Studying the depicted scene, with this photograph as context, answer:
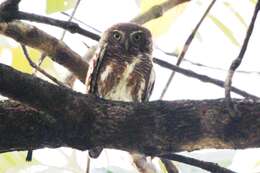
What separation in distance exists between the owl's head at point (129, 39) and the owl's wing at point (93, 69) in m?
0.21

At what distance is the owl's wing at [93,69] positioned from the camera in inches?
112

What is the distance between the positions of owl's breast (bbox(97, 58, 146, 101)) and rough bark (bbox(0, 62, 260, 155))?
1.23m

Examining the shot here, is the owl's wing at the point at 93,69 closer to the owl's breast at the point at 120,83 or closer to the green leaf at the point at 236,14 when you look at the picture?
the owl's breast at the point at 120,83

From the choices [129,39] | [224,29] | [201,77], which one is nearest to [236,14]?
[224,29]

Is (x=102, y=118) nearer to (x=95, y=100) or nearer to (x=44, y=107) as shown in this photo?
(x=95, y=100)

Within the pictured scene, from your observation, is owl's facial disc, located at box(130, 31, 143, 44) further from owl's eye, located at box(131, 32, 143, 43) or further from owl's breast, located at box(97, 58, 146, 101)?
owl's breast, located at box(97, 58, 146, 101)

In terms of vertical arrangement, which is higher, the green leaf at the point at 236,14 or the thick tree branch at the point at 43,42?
the green leaf at the point at 236,14

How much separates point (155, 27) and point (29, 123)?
1110 mm

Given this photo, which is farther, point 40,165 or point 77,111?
point 40,165

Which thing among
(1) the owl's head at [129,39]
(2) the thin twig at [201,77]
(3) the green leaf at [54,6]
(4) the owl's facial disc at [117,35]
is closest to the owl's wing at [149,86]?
(1) the owl's head at [129,39]

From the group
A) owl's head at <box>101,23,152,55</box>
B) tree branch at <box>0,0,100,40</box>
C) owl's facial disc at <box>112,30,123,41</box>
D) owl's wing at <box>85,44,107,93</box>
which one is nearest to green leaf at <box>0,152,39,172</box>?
owl's wing at <box>85,44,107,93</box>

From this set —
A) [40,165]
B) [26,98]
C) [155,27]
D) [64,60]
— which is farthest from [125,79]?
[26,98]

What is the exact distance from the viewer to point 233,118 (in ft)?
5.57

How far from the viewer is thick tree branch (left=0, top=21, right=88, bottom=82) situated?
7.39 ft
